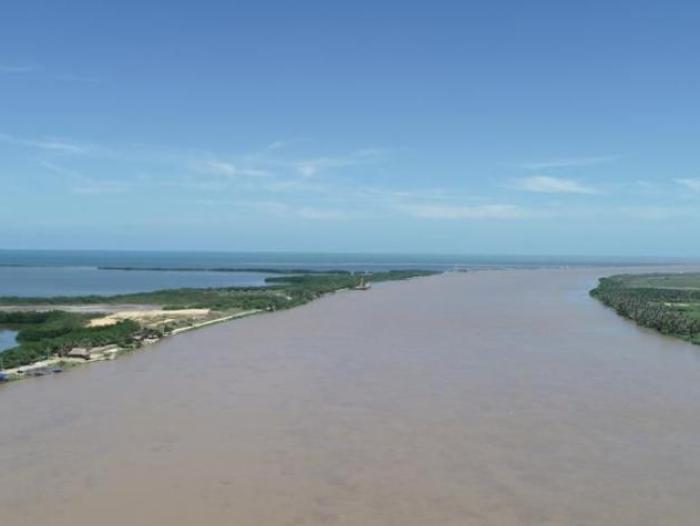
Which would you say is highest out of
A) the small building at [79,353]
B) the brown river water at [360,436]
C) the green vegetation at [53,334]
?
the green vegetation at [53,334]

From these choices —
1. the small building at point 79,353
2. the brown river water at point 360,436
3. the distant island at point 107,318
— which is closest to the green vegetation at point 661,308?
the brown river water at point 360,436

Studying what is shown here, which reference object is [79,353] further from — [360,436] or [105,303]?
[105,303]

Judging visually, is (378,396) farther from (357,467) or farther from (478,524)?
(478,524)

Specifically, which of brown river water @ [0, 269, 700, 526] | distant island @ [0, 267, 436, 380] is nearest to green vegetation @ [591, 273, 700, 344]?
brown river water @ [0, 269, 700, 526]

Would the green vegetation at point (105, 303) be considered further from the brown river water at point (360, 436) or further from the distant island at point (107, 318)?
the brown river water at point (360, 436)

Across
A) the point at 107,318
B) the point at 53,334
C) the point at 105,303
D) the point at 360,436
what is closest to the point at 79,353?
the point at 53,334

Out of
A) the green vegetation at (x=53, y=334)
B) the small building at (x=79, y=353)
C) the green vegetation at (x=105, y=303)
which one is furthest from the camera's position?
the green vegetation at (x=105, y=303)

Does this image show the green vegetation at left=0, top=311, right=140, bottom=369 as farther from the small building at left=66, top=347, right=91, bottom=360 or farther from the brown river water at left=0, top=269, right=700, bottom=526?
the brown river water at left=0, top=269, right=700, bottom=526

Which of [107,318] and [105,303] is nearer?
[107,318]

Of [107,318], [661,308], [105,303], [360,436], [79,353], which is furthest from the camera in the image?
[105,303]
